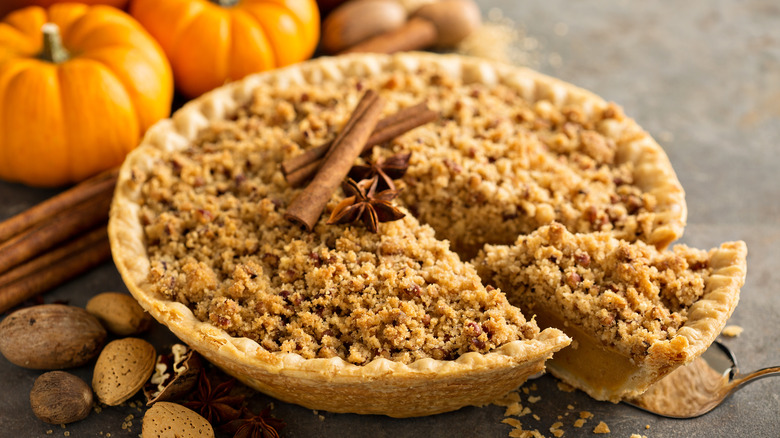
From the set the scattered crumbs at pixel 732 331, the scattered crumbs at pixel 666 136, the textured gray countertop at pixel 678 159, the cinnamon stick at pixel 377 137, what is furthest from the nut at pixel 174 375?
the scattered crumbs at pixel 666 136

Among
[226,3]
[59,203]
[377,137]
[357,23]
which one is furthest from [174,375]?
[357,23]

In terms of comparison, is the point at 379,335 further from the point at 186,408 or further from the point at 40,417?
the point at 40,417

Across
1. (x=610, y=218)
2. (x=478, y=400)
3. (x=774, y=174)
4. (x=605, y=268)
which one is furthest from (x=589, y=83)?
(x=478, y=400)

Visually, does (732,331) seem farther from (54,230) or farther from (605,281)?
(54,230)

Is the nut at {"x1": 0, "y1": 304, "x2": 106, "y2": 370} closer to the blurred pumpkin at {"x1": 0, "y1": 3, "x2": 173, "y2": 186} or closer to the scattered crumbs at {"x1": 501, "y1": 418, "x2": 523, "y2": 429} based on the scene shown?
the blurred pumpkin at {"x1": 0, "y1": 3, "x2": 173, "y2": 186}

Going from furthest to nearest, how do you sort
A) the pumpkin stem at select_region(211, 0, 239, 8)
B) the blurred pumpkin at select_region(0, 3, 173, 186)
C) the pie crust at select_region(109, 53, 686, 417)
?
the pumpkin stem at select_region(211, 0, 239, 8) → the blurred pumpkin at select_region(0, 3, 173, 186) → the pie crust at select_region(109, 53, 686, 417)

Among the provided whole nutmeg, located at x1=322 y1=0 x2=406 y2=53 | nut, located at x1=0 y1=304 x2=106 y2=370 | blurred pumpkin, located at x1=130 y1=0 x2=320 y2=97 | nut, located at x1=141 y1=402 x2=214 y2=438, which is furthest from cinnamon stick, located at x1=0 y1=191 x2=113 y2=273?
whole nutmeg, located at x1=322 y1=0 x2=406 y2=53

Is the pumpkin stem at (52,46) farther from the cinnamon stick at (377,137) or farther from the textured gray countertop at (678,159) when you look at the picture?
the cinnamon stick at (377,137)
